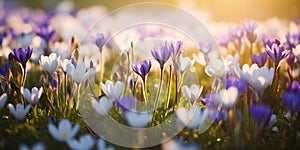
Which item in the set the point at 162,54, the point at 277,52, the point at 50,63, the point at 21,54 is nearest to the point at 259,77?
the point at 277,52

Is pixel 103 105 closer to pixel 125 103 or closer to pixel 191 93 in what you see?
pixel 125 103

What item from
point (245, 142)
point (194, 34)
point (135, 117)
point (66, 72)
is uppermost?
point (194, 34)

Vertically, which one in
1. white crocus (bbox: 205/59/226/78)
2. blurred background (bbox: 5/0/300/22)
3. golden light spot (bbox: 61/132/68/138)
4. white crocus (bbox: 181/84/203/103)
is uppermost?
blurred background (bbox: 5/0/300/22)

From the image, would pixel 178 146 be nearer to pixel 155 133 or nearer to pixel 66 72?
pixel 155 133

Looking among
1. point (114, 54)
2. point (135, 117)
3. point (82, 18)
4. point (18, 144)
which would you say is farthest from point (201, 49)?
point (82, 18)

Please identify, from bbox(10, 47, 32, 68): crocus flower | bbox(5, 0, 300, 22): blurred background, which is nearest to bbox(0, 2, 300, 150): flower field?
bbox(10, 47, 32, 68): crocus flower

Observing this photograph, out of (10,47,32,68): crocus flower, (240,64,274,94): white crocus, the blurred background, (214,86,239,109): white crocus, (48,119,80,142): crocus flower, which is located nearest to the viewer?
(48,119,80,142): crocus flower

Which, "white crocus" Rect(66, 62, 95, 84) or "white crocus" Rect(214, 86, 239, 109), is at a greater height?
"white crocus" Rect(66, 62, 95, 84)

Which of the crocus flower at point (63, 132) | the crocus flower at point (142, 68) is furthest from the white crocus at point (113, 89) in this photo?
the crocus flower at point (63, 132)

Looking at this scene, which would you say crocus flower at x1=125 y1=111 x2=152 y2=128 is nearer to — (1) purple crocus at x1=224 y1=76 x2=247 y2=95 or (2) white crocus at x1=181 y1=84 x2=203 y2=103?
(2) white crocus at x1=181 y1=84 x2=203 y2=103

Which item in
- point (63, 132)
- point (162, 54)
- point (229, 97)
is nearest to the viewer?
point (63, 132)

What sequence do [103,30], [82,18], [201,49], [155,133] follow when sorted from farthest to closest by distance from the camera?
[82,18], [103,30], [201,49], [155,133]
